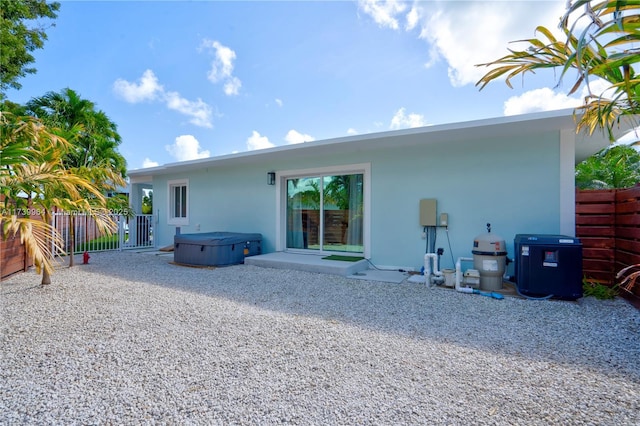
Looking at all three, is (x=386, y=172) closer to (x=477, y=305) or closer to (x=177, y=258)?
(x=477, y=305)

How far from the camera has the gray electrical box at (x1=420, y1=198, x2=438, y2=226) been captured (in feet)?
19.1

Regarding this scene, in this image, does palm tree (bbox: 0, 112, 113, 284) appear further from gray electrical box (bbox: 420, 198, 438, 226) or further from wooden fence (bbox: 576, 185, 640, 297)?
wooden fence (bbox: 576, 185, 640, 297)

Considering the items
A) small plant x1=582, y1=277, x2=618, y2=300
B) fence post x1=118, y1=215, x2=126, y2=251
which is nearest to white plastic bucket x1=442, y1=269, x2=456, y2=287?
small plant x1=582, y1=277, x2=618, y2=300

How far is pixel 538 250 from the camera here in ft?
13.8

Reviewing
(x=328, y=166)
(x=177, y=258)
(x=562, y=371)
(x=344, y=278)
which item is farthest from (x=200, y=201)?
(x=562, y=371)

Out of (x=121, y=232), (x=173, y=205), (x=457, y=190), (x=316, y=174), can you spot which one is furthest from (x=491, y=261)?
(x=121, y=232)

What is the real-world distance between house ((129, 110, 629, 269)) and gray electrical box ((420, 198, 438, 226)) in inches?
0.8

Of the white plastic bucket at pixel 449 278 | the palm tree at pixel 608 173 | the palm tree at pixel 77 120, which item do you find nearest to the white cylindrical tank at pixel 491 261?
the white plastic bucket at pixel 449 278

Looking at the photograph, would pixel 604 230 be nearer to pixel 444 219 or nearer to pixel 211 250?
pixel 444 219

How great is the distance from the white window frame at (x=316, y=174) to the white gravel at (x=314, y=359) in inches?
96.0

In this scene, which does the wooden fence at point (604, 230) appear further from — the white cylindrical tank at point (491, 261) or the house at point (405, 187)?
the white cylindrical tank at point (491, 261)

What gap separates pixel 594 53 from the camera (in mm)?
2066

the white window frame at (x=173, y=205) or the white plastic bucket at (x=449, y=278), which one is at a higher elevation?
the white window frame at (x=173, y=205)

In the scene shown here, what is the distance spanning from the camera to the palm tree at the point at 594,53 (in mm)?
1682
